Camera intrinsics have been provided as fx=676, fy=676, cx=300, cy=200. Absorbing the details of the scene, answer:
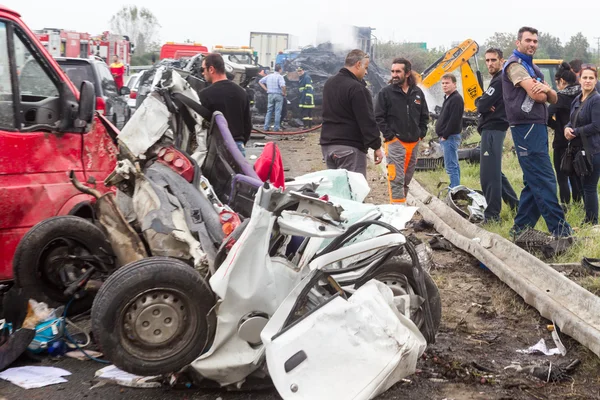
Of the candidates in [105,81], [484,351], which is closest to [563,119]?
[484,351]

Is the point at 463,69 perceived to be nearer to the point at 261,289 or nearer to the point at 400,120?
the point at 400,120

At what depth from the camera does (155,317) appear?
12.3 feet

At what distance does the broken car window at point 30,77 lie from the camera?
16.4 ft

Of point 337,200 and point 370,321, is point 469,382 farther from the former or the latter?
point 337,200

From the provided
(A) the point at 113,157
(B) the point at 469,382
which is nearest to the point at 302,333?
(B) the point at 469,382

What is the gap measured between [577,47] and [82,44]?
26715 millimetres

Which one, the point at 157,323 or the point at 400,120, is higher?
the point at 400,120

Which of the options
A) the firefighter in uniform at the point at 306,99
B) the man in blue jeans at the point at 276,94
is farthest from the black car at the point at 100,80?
the firefighter in uniform at the point at 306,99

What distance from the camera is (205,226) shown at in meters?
4.36

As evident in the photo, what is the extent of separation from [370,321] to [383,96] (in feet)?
18.2

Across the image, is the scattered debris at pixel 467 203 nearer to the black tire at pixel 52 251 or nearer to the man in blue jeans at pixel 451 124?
the man in blue jeans at pixel 451 124

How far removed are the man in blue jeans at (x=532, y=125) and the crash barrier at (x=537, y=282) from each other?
Result: 65cm

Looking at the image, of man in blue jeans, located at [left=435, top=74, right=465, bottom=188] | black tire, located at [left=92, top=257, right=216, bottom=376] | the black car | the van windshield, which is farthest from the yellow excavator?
black tire, located at [left=92, top=257, right=216, bottom=376]

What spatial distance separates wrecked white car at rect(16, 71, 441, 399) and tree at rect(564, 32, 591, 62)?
35063 millimetres
